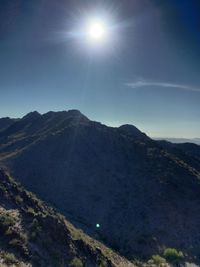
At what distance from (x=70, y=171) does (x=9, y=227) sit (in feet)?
149

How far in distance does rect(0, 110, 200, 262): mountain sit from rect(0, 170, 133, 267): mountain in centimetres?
1498

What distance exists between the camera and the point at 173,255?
1758 inches

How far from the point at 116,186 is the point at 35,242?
4018 cm

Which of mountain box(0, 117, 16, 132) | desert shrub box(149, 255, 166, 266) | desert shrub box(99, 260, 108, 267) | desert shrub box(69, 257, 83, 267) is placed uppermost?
Result: mountain box(0, 117, 16, 132)

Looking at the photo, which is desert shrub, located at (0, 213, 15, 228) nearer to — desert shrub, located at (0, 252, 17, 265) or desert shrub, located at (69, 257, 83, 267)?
desert shrub, located at (0, 252, 17, 265)

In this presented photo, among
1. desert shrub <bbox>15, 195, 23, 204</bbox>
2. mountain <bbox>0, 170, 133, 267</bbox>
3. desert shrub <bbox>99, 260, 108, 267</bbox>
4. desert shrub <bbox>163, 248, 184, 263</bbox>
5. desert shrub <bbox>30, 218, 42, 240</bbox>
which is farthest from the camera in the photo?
desert shrub <bbox>163, 248, 184, 263</bbox>

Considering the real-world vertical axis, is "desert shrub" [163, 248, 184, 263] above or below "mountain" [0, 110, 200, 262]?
below

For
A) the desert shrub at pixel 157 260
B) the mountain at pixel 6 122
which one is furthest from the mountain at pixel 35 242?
the mountain at pixel 6 122

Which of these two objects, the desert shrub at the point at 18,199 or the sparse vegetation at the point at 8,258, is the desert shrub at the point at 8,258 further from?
the desert shrub at the point at 18,199

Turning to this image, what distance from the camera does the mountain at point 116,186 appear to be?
51.0m

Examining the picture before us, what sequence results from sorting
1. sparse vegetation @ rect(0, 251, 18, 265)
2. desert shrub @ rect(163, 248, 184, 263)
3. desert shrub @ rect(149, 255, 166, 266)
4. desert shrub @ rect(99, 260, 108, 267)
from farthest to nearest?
desert shrub @ rect(163, 248, 184, 263) < desert shrub @ rect(149, 255, 166, 266) < desert shrub @ rect(99, 260, 108, 267) < sparse vegetation @ rect(0, 251, 18, 265)

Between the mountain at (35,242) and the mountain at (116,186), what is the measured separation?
15.0 metres

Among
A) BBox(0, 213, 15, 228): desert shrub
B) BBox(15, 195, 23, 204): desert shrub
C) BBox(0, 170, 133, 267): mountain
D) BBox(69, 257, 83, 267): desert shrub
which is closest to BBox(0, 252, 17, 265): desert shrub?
BBox(0, 170, 133, 267): mountain

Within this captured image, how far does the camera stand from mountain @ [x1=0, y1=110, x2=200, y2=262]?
5097cm
